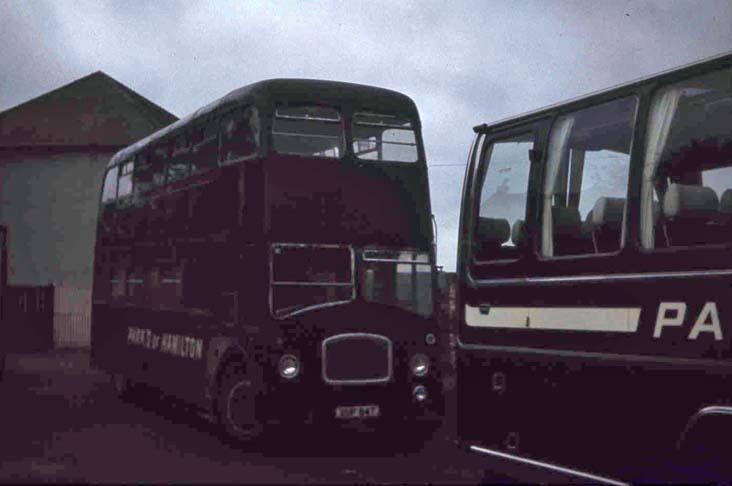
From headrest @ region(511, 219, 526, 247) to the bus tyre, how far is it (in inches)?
231

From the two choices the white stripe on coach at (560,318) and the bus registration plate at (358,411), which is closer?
the white stripe on coach at (560,318)

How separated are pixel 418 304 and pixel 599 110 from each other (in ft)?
21.1

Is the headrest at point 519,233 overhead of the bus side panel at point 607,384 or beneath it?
overhead

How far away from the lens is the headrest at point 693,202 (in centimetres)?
681

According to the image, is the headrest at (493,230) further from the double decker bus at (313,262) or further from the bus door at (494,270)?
the double decker bus at (313,262)

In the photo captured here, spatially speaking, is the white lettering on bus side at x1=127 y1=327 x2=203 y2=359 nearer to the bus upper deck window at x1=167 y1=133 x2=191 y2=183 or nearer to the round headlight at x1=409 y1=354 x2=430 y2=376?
the bus upper deck window at x1=167 y1=133 x2=191 y2=183

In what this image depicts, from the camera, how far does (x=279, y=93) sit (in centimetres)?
1391

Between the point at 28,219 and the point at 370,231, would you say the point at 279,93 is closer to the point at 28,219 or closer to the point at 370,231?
the point at 370,231

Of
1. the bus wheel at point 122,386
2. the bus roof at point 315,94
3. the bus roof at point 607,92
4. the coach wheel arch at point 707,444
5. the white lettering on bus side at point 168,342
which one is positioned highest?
the bus roof at point 315,94

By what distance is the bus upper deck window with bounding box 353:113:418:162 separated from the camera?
14.3 meters

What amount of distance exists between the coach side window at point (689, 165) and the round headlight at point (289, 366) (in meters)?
6.69

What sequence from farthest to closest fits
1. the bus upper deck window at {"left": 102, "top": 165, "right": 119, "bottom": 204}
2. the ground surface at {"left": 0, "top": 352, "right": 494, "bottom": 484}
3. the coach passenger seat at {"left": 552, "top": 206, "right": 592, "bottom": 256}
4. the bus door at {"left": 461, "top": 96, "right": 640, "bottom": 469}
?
the bus upper deck window at {"left": 102, "top": 165, "right": 119, "bottom": 204}, the ground surface at {"left": 0, "top": 352, "right": 494, "bottom": 484}, the coach passenger seat at {"left": 552, "top": 206, "right": 592, "bottom": 256}, the bus door at {"left": 461, "top": 96, "right": 640, "bottom": 469}

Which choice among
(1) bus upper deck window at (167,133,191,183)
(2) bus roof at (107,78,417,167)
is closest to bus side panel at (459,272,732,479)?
(2) bus roof at (107,78,417,167)

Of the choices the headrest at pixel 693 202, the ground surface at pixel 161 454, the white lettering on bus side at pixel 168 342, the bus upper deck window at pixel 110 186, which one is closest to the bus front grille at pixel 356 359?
Result: the ground surface at pixel 161 454
